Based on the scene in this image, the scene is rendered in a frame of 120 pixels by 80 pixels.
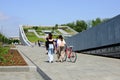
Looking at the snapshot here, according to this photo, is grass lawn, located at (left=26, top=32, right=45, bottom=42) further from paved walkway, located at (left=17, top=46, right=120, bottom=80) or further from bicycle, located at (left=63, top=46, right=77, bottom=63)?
paved walkway, located at (left=17, top=46, right=120, bottom=80)

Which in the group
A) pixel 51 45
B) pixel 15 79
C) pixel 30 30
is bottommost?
pixel 15 79

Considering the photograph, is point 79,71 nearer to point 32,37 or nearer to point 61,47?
point 61,47

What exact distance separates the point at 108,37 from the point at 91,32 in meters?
6.10

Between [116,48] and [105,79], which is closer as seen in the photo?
[105,79]

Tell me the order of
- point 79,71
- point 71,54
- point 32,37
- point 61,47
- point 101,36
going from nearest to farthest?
point 79,71, point 61,47, point 71,54, point 101,36, point 32,37

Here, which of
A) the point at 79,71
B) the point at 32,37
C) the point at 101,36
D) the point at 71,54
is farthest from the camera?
the point at 32,37

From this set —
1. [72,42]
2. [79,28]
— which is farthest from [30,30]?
[72,42]

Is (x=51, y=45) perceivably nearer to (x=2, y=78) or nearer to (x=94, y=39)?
(x=2, y=78)

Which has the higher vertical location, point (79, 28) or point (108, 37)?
point (79, 28)

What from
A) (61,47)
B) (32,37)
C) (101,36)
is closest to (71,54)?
(61,47)

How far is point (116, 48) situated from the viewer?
2350cm

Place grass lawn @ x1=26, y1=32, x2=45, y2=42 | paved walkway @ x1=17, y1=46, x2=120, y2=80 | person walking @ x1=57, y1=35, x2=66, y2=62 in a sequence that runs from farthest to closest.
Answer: grass lawn @ x1=26, y1=32, x2=45, y2=42 → person walking @ x1=57, y1=35, x2=66, y2=62 → paved walkway @ x1=17, y1=46, x2=120, y2=80

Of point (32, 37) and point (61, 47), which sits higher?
point (32, 37)

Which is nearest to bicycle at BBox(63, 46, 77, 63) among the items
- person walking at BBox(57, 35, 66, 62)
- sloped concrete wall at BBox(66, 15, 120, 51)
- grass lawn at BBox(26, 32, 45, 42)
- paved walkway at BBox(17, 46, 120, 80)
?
person walking at BBox(57, 35, 66, 62)
